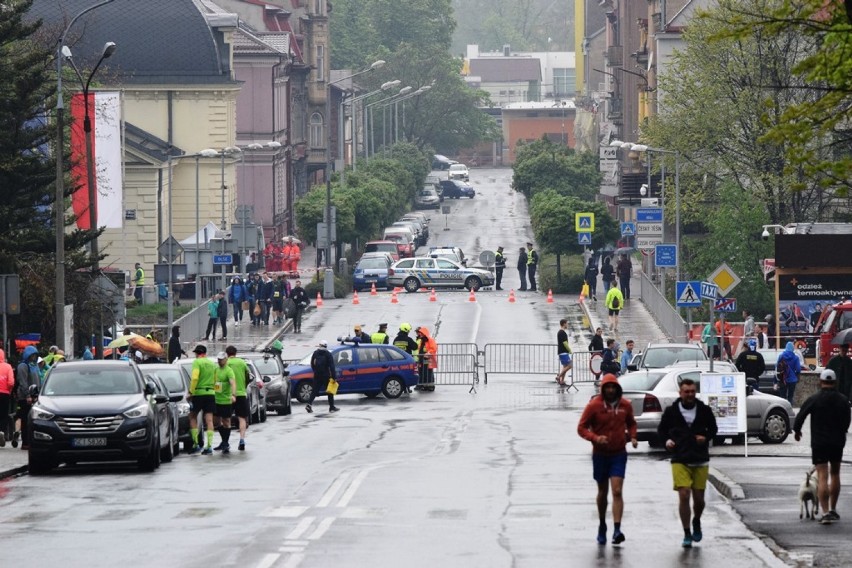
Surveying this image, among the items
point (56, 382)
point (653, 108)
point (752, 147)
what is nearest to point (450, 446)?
point (56, 382)

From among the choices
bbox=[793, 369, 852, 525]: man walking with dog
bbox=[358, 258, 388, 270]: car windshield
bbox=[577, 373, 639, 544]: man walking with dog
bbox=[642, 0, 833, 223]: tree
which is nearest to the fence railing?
bbox=[642, 0, 833, 223]: tree

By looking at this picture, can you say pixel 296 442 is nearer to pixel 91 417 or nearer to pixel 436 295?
pixel 91 417

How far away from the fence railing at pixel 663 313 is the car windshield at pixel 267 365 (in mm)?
15022

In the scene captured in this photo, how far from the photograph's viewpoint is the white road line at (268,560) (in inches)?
589

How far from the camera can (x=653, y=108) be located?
82.1 meters

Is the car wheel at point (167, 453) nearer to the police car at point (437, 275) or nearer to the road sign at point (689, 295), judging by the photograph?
the road sign at point (689, 295)

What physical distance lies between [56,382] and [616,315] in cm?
3331

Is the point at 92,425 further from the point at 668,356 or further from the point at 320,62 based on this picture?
the point at 320,62

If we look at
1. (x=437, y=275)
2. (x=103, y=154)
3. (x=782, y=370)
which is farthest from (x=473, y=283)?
(x=782, y=370)

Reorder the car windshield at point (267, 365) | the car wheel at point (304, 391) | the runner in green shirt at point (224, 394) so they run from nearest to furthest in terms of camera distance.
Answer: the runner in green shirt at point (224, 394)
the car windshield at point (267, 365)
the car wheel at point (304, 391)

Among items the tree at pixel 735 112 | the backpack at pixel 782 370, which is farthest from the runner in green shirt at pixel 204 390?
the tree at pixel 735 112

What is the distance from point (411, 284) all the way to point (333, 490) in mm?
50085

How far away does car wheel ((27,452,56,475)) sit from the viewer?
76.6 ft

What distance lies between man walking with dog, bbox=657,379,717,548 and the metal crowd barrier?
30.0 m
